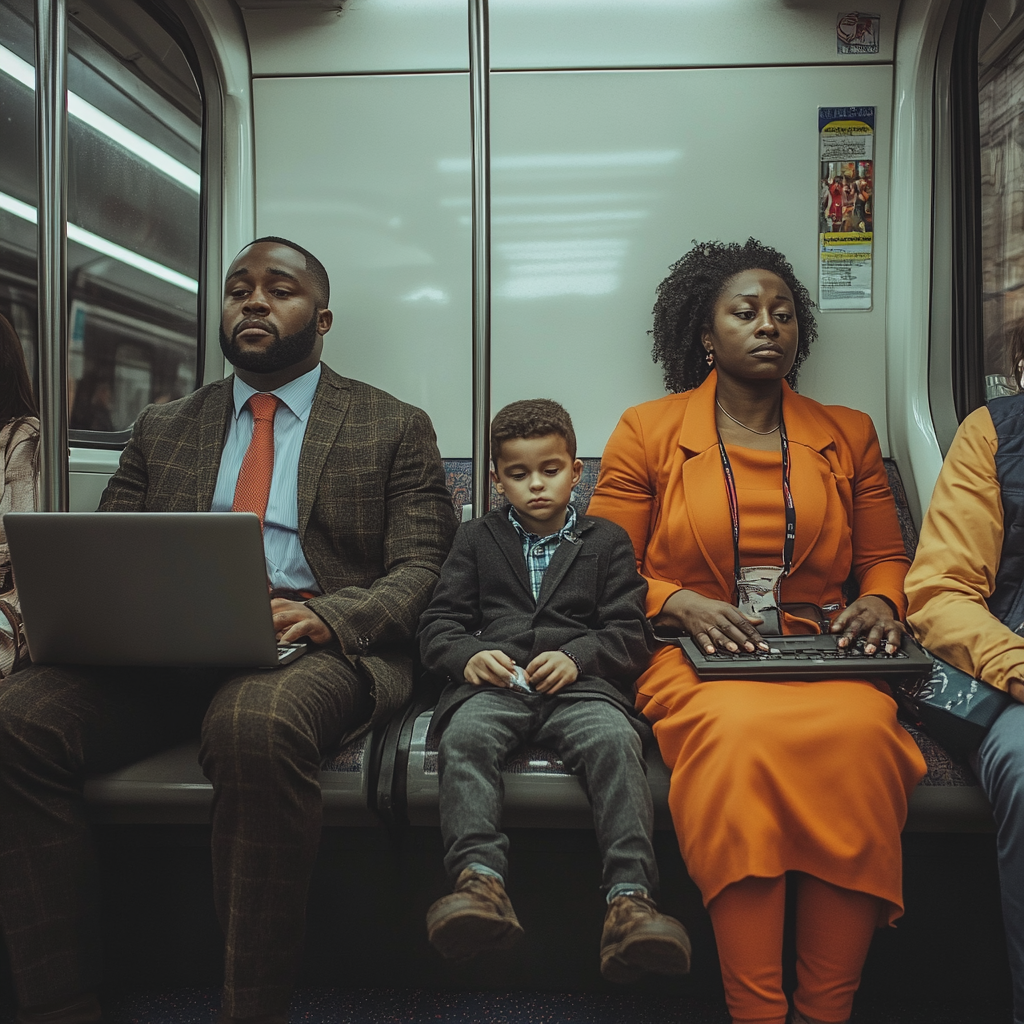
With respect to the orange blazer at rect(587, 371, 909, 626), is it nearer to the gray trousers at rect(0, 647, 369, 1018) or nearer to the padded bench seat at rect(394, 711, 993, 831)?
the padded bench seat at rect(394, 711, 993, 831)

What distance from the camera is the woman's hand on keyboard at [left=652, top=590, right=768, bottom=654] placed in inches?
75.2

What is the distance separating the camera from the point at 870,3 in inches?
109

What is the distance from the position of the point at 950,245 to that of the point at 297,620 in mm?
2411

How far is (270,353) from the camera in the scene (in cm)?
237

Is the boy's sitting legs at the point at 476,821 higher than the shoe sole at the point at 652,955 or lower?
higher

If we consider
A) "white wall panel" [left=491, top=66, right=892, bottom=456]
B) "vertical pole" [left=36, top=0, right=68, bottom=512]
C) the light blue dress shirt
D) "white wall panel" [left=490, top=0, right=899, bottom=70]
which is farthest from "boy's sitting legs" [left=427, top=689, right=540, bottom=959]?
"white wall panel" [left=490, top=0, right=899, bottom=70]

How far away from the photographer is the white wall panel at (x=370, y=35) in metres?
2.89

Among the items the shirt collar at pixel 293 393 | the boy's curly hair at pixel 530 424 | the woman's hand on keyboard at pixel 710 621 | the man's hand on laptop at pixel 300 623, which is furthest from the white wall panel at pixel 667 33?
the man's hand on laptop at pixel 300 623

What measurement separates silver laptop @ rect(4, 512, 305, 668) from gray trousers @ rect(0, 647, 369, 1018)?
126 mm

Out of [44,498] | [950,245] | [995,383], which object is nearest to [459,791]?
[44,498]

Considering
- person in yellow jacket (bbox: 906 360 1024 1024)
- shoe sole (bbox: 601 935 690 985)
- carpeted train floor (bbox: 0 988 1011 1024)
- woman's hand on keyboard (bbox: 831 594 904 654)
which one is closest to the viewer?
shoe sole (bbox: 601 935 690 985)

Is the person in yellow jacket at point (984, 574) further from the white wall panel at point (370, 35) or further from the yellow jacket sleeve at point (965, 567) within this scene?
the white wall panel at point (370, 35)

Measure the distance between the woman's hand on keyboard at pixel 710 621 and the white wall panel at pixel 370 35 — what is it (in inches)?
82.3

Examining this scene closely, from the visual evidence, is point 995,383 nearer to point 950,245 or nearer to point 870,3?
point 950,245
